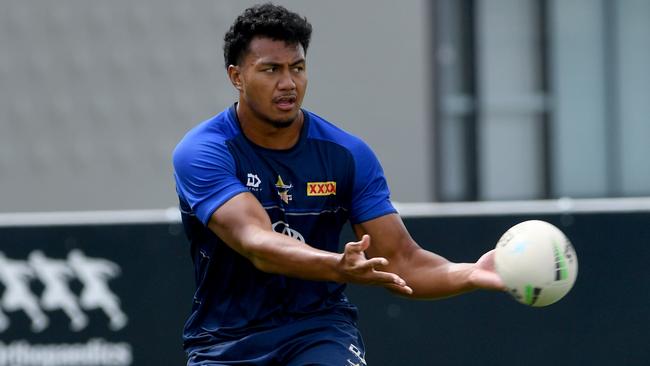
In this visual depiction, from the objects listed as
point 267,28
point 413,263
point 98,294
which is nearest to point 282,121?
point 267,28

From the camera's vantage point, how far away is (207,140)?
543cm

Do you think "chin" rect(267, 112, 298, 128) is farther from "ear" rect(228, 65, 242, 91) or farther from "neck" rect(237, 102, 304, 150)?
"ear" rect(228, 65, 242, 91)

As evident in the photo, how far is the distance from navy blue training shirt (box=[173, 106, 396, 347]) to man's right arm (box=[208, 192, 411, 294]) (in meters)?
0.16

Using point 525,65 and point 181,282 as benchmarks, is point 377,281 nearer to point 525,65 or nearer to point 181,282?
point 181,282

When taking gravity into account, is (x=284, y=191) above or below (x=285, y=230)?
above

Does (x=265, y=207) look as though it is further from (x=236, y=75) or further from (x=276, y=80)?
(x=236, y=75)

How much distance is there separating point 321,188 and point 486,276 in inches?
30.7

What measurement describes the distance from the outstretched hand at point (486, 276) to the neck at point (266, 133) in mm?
919

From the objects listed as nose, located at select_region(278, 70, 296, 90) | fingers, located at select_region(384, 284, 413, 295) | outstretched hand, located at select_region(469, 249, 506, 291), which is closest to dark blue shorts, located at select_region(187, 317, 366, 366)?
fingers, located at select_region(384, 284, 413, 295)

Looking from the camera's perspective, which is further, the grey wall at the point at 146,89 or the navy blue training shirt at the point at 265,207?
the grey wall at the point at 146,89

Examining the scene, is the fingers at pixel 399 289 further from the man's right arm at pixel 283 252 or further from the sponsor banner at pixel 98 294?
the sponsor banner at pixel 98 294

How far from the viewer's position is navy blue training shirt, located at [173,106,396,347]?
17.6ft

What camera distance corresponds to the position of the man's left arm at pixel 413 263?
539 cm

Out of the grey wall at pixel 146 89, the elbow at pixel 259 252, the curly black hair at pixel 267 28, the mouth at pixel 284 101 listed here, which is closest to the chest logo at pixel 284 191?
the mouth at pixel 284 101
